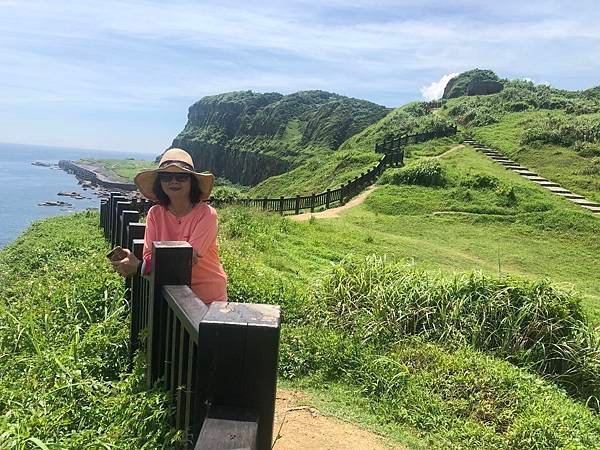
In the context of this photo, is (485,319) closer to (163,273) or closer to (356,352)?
(356,352)

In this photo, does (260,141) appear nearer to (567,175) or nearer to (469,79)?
(469,79)

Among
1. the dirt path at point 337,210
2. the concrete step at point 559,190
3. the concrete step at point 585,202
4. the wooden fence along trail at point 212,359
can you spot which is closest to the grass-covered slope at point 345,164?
the dirt path at point 337,210

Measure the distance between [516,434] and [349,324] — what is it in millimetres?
2122

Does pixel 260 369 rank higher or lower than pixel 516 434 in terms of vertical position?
higher

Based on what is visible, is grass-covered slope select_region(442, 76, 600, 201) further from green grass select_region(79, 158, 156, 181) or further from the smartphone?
green grass select_region(79, 158, 156, 181)

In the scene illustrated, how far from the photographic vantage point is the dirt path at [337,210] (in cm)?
1637

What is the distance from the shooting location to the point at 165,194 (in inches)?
140

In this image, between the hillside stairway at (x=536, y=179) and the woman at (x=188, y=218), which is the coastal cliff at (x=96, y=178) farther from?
the woman at (x=188, y=218)

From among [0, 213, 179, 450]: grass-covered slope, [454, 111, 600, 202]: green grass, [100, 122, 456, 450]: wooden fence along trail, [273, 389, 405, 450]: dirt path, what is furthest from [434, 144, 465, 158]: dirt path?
[100, 122, 456, 450]: wooden fence along trail

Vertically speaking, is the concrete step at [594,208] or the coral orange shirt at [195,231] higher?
the coral orange shirt at [195,231]

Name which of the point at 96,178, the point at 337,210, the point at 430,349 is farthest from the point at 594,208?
the point at 96,178

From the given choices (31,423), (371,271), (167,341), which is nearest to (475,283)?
(371,271)

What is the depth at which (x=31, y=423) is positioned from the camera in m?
2.54

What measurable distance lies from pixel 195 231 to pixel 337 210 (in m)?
14.6
